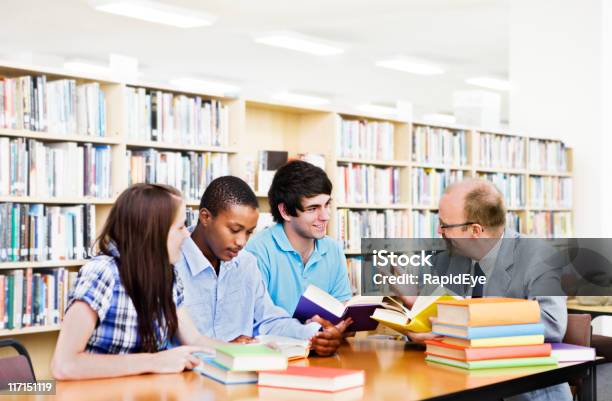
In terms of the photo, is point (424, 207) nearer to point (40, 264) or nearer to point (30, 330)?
point (40, 264)

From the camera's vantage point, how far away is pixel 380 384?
2211 mm

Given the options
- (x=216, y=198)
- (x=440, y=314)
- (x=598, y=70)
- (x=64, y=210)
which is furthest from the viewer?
(x=598, y=70)

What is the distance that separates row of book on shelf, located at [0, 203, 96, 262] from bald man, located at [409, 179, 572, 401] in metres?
2.15

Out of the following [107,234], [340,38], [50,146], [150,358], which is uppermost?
[340,38]

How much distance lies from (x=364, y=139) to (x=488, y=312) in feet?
11.2

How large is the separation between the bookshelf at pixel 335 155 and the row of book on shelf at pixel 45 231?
4 cm

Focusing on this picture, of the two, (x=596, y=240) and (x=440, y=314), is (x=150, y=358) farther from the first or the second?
(x=596, y=240)

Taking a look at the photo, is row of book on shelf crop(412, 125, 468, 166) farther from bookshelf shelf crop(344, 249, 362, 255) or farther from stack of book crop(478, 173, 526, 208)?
bookshelf shelf crop(344, 249, 362, 255)

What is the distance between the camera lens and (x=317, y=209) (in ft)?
11.8

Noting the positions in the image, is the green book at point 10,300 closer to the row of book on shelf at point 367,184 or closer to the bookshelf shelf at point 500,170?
the row of book on shelf at point 367,184

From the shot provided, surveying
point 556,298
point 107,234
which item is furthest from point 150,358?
point 556,298

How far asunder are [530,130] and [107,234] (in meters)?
6.02

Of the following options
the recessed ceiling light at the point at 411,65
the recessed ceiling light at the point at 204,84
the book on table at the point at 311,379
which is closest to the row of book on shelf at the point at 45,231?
the book on table at the point at 311,379

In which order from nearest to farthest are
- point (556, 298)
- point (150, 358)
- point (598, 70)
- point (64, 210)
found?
point (150, 358) → point (556, 298) → point (64, 210) → point (598, 70)
